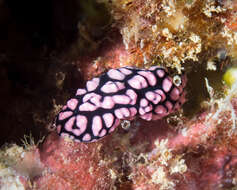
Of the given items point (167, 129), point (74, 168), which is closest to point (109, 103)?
point (74, 168)

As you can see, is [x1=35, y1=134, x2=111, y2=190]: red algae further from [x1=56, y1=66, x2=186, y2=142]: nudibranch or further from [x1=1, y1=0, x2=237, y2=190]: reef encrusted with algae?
[x1=56, y1=66, x2=186, y2=142]: nudibranch

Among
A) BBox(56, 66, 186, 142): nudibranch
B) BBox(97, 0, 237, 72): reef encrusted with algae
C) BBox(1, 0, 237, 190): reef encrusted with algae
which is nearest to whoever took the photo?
BBox(56, 66, 186, 142): nudibranch

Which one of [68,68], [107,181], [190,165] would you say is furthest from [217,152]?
[68,68]

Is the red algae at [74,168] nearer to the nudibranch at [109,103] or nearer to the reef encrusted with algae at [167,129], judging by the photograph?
the reef encrusted with algae at [167,129]

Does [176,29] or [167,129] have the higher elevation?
[176,29]

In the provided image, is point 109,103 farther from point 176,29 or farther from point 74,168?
point 176,29

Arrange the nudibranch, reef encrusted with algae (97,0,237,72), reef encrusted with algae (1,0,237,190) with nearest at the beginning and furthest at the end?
1. the nudibranch
2. reef encrusted with algae (97,0,237,72)
3. reef encrusted with algae (1,0,237,190)

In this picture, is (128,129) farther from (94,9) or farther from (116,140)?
(94,9)


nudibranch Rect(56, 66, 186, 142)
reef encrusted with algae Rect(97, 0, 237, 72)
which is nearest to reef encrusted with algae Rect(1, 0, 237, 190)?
reef encrusted with algae Rect(97, 0, 237, 72)

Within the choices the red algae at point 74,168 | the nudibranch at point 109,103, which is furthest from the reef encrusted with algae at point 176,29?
the red algae at point 74,168
